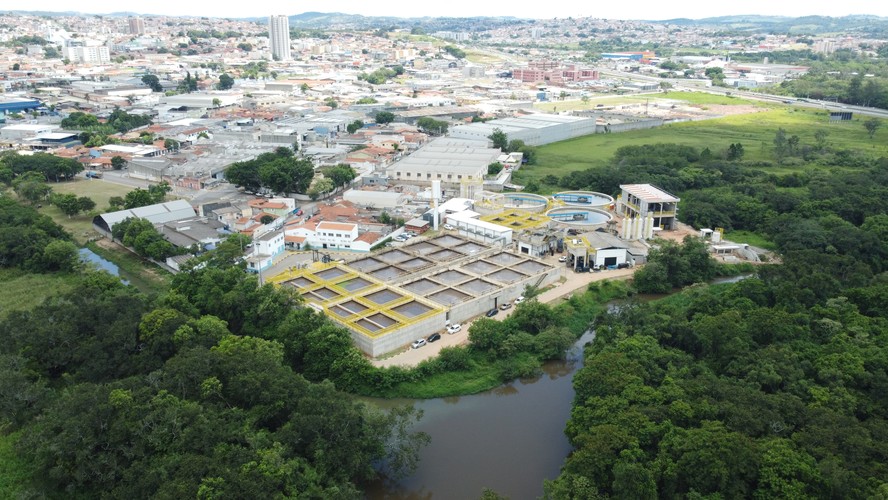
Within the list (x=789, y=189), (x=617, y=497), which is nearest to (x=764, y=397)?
(x=617, y=497)

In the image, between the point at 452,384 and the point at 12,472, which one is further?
the point at 452,384

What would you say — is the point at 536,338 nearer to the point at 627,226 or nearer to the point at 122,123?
the point at 627,226

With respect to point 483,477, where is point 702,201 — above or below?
above

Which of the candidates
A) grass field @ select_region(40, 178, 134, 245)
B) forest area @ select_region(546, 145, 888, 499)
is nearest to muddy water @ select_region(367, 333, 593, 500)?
forest area @ select_region(546, 145, 888, 499)

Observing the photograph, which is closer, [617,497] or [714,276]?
[617,497]

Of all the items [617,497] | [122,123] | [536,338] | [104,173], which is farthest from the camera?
[122,123]

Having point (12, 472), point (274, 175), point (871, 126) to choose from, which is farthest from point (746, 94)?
point (12, 472)

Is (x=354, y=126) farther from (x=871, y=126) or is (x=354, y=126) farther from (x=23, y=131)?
(x=871, y=126)
